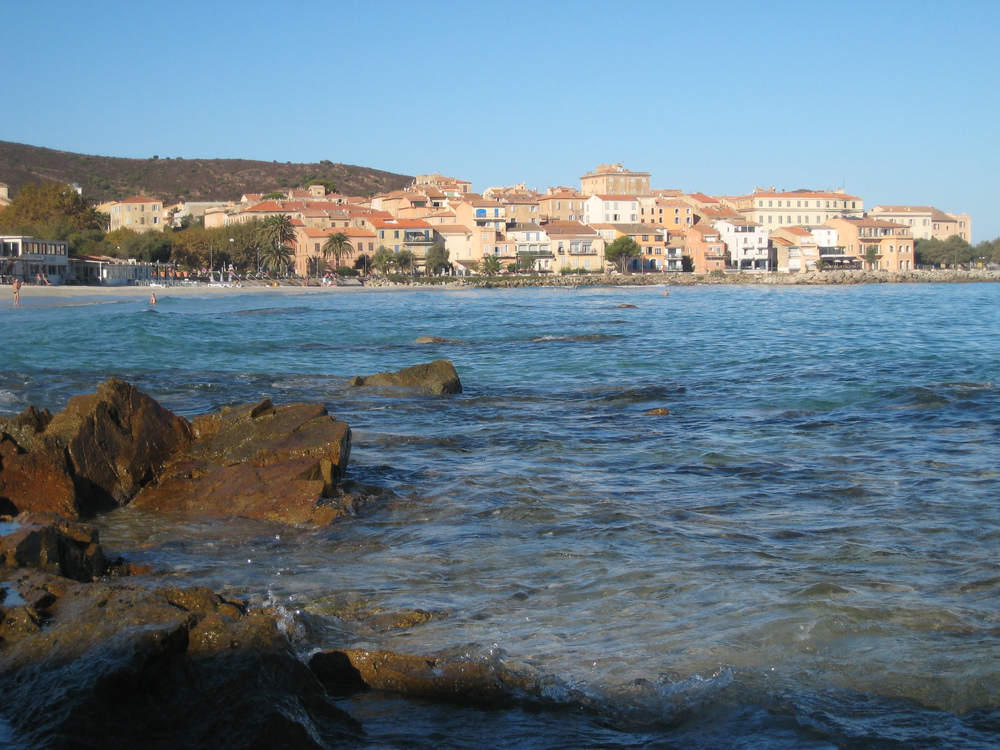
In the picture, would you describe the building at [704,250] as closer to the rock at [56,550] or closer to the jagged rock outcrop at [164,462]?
the jagged rock outcrop at [164,462]

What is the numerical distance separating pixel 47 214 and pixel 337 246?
28329 mm

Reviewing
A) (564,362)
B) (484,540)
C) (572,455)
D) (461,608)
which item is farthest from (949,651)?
(564,362)

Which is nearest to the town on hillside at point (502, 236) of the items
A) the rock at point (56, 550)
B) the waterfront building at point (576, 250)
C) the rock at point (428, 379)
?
the waterfront building at point (576, 250)

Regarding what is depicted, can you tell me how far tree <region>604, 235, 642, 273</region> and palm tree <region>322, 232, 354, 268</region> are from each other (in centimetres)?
2994

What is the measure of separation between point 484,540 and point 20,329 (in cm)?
3124

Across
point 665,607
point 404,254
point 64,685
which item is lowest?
point 665,607

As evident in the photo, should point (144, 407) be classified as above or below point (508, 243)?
below

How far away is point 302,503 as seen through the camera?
8.56m

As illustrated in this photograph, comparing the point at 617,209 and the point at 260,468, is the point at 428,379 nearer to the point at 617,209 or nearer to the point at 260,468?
the point at 260,468

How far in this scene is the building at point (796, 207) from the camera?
13550 cm

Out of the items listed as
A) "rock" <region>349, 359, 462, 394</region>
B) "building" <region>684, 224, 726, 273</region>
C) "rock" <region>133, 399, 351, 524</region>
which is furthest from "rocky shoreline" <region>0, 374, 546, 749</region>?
"building" <region>684, 224, 726, 273</region>

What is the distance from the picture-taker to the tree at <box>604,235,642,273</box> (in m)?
106

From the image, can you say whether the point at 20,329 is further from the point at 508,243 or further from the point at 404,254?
the point at 508,243

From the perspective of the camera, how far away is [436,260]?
102500 mm
